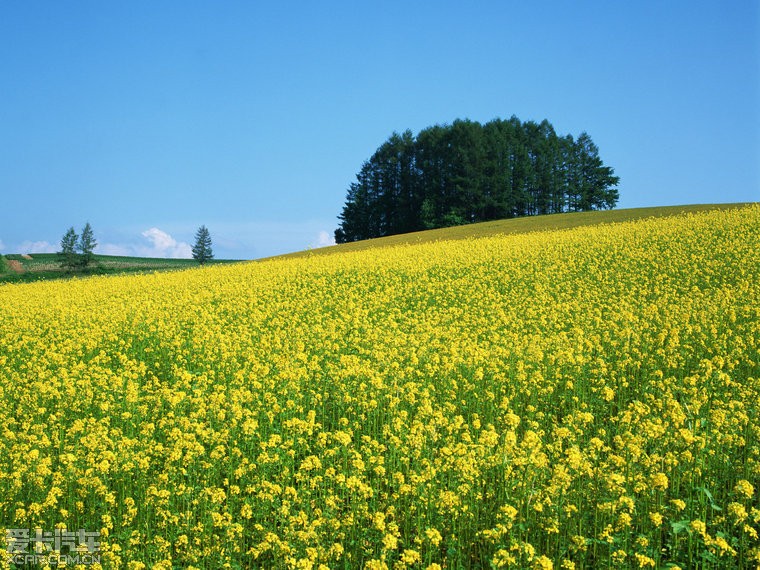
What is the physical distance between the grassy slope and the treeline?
67.9ft

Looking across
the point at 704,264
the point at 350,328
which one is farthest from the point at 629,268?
the point at 350,328

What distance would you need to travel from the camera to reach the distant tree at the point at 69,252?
7294cm

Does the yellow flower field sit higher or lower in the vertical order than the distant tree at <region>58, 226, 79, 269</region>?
lower

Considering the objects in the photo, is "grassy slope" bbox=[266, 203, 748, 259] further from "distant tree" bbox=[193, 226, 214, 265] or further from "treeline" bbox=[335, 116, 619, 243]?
"distant tree" bbox=[193, 226, 214, 265]

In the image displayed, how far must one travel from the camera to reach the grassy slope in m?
44.3

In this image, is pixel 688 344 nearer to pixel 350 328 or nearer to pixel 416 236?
pixel 350 328

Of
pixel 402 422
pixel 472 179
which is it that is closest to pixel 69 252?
→ pixel 472 179

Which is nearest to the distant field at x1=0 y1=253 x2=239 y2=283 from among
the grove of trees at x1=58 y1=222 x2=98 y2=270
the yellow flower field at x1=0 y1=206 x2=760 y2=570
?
the grove of trees at x1=58 y1=222 x2=98 y2=270

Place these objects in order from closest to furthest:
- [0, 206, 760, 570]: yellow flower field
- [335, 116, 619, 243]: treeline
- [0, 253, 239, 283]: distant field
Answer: [0, 206, 760, 570]: yellow flower field → [0, 253, 239, 283]: distant field → [335, 116, 619, 243]: treeline

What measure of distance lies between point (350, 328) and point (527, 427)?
6916 mm

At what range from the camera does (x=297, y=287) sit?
23.2 m

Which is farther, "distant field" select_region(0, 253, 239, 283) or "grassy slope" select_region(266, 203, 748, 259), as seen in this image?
"distant field" select_region(0, 253, 239, 283)

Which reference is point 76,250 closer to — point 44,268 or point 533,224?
point 44,268

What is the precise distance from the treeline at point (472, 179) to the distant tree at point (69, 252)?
1380 inches
